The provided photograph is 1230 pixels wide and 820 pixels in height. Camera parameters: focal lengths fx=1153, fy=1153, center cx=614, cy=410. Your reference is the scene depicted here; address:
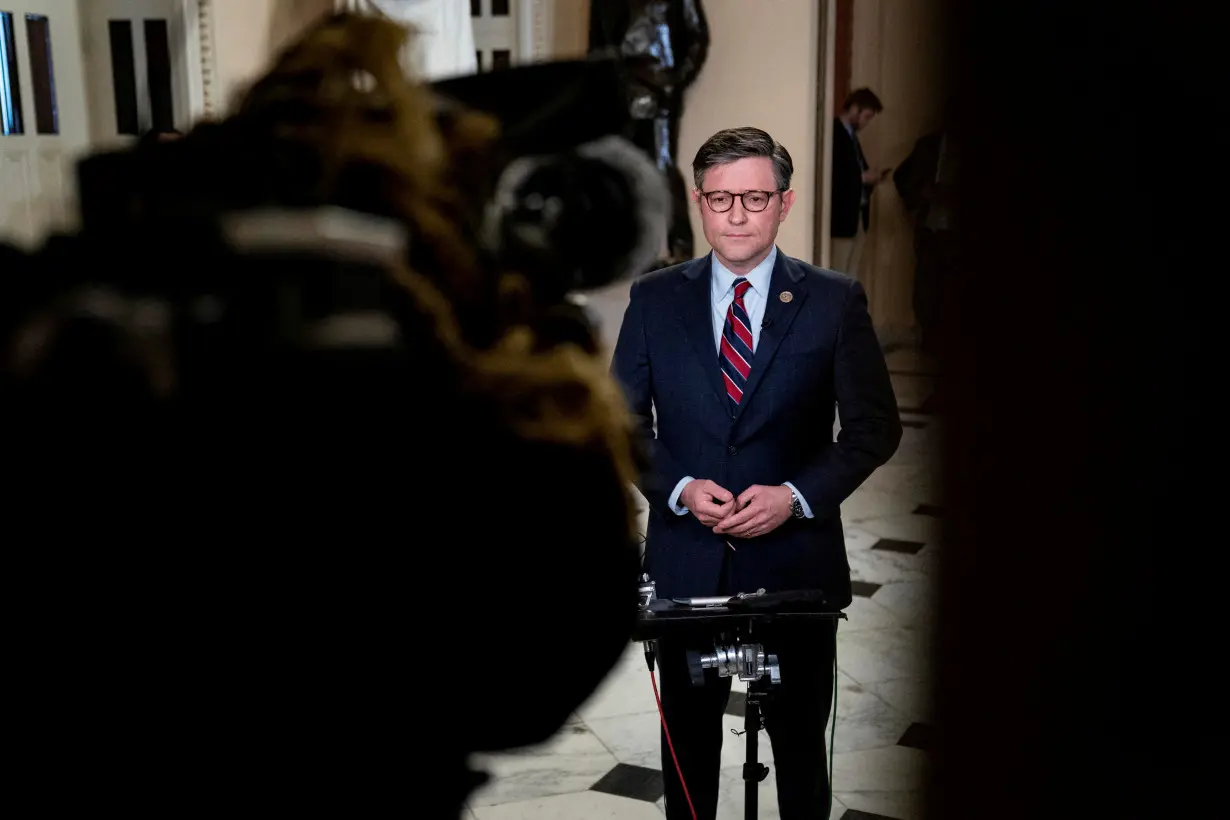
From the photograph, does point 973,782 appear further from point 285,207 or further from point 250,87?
point 250,87

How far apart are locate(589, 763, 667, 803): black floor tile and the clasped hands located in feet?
3.77

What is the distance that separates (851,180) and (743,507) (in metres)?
5.93

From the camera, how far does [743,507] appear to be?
6.93 ft

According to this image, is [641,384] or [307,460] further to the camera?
[641,384]

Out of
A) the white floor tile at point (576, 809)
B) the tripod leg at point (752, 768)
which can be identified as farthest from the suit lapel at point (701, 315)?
the white floor tile at point (576, 809)

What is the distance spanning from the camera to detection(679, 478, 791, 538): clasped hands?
210 centimetres

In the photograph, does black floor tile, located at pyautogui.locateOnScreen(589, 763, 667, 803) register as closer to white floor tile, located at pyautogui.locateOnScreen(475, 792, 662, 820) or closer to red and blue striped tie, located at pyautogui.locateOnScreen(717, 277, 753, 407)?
white floor tile, located at pyautogui.locateOnScreen(475, 792, 662, 820)

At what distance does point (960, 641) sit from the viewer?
1.58 feet

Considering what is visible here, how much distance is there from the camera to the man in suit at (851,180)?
295 inches

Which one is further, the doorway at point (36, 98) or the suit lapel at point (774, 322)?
the doorway at point (36, 98)

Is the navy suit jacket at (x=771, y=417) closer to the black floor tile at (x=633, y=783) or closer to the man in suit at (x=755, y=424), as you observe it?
the man in suit at (x=755, y=424)

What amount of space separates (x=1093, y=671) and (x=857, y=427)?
1.71 m

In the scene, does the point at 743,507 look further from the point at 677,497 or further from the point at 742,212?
the point at 742,212

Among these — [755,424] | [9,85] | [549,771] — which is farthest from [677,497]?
[9,85]
